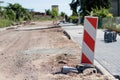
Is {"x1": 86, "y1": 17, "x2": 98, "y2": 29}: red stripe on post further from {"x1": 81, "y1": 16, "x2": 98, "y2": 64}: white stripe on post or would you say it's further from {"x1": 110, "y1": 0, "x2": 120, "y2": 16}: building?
{"x1": 110, "y1": 0, "x2": 120, "y2": 16}: building

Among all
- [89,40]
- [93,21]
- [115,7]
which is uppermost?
[93,21]

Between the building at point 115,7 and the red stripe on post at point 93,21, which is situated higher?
the red stripe on post at point 93,21

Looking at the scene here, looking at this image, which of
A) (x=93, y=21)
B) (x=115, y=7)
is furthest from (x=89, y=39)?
(x=115, y=7)

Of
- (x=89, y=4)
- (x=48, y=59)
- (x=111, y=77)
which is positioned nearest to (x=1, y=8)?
(x=89, y=4)

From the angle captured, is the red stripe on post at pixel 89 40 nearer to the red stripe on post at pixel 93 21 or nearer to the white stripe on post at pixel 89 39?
the white stripe on post at pixel 89 39

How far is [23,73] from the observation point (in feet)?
33.0

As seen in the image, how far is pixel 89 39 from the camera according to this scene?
10.5 meters

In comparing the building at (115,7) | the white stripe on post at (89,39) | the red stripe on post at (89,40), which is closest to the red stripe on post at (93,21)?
the white stripe on post at (89,39)

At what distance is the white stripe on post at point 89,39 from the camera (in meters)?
10.4

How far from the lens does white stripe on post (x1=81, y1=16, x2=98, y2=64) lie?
34.1 ft

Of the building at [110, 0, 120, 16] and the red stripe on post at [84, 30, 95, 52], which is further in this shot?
the building at [110, 0, 120, 16]

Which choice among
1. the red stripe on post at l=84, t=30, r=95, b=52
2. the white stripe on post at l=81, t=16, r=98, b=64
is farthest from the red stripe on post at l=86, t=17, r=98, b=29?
the red stripe on post at l=84, t=30, r=95, b=52

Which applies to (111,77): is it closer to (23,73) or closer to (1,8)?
(23,73)

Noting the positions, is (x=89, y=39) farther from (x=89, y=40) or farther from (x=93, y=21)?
(x=93, y=21)
